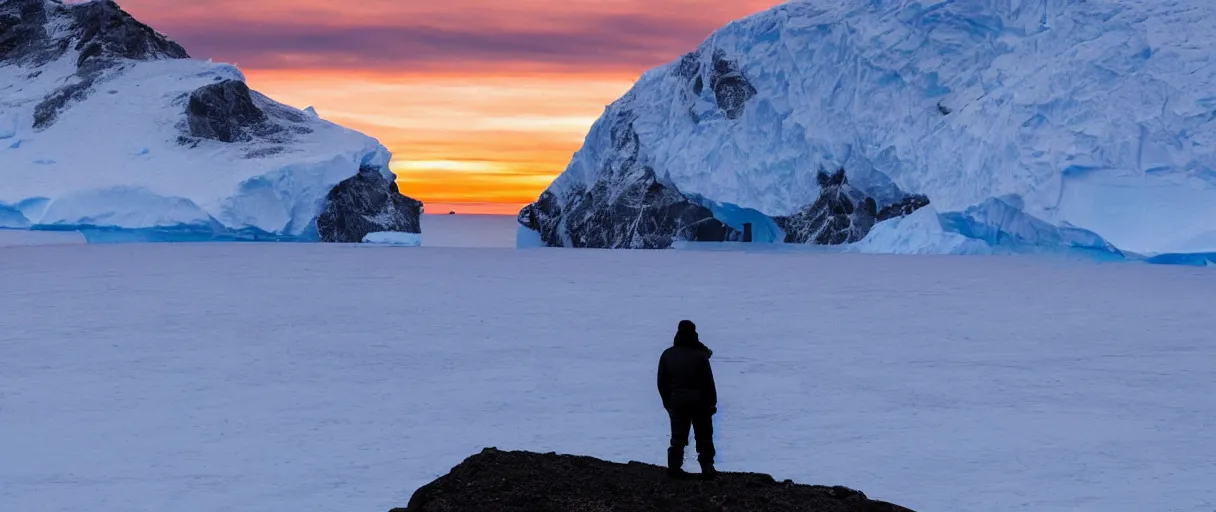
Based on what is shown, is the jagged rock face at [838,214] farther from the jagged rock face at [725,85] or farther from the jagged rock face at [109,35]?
the jagged rock face at [109,35]

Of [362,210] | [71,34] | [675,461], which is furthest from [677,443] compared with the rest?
[71,34]

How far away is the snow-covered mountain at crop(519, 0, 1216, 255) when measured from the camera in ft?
92.4

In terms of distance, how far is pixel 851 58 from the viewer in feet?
118

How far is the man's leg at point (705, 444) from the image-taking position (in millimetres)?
5883

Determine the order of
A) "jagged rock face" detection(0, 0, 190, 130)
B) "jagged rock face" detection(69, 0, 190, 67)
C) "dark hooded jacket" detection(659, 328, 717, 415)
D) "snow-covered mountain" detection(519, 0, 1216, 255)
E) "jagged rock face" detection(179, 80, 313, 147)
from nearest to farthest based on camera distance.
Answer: "dark hooded jacket" detection(659, 328, 717, 415), "snow-covered mountain" detection(519, 0, 1216, 255), "jagged rock face" detection(179, 80, 313, 147), "jagged rock face" detection(69, 0, 190, 67), "jagged rock face" detection(0, 0, 190, 130)

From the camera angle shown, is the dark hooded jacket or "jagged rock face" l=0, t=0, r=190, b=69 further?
"jagged rock face" l=0, t=0, r=190, b=69

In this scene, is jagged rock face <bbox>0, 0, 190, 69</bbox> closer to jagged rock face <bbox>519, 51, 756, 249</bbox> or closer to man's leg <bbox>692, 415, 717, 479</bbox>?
jagged rock face <bbox>519, 51, 756, 249</bbox>

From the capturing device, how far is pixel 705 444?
19.4 feet

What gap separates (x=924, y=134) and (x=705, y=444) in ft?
97.9

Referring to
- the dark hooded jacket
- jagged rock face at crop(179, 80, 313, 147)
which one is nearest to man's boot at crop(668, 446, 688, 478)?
the dark hooded jacket

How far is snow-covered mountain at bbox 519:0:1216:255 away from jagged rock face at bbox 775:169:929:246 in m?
0.06

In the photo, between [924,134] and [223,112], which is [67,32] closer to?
[223,112]

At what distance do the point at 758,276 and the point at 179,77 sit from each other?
98.4ft

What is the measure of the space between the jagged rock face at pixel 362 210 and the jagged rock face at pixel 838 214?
55.0 ft
